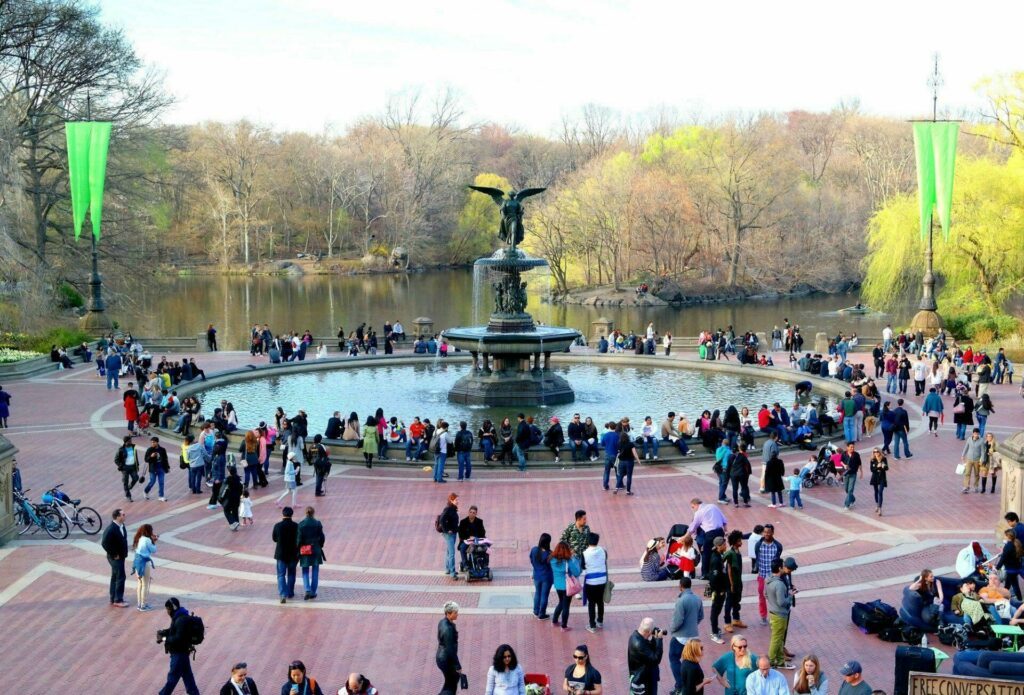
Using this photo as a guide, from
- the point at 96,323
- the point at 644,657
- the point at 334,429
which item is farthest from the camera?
the point at 96,323

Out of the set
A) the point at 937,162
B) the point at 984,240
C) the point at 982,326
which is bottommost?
the point at 982,326

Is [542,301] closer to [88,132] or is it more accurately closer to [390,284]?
[390,284]

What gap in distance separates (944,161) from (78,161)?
3304 centimetres

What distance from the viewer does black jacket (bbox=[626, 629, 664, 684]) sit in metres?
11.6

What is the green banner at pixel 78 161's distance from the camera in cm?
4306

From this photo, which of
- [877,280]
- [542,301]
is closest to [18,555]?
[877,280]

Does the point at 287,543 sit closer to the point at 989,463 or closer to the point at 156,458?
the point at 156,458

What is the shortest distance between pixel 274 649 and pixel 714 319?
2461 inches

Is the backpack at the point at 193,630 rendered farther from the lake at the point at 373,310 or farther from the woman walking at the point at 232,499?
the lake at the point at 373,310

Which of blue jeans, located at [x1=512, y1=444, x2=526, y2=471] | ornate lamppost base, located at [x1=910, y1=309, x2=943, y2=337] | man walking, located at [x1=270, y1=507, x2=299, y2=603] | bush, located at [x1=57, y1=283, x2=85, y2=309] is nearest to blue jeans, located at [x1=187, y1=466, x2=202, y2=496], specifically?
blue jeans, located at [x1=512, y1=444, x2=526, y2=471]

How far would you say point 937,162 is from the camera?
144 feet

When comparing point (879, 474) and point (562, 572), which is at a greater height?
point (879, 474)

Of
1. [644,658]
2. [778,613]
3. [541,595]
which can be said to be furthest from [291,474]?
[644,658]

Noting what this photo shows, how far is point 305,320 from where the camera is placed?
7088 centimetres
